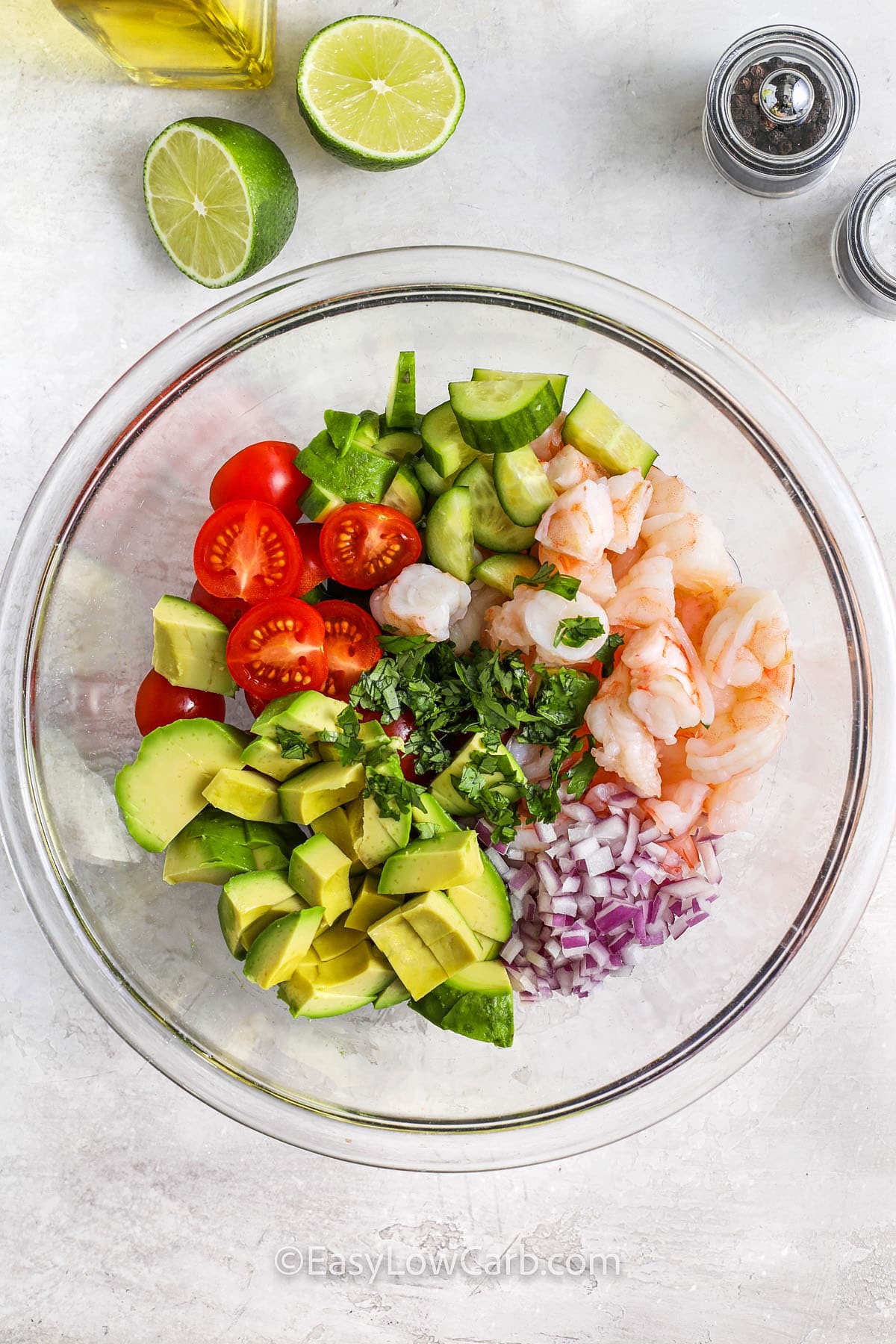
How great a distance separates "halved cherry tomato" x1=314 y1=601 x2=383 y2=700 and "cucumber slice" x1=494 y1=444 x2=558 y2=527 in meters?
0.32

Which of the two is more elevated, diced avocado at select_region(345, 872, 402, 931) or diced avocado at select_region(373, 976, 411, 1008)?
diced avocado at select_region(345, 872, 402, 931)

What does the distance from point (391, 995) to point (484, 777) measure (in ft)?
1.38

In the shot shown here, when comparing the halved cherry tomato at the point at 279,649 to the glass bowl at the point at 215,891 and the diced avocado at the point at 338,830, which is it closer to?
the diced avocado at the point at 338,830

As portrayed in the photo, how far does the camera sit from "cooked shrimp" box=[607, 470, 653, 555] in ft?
5.24

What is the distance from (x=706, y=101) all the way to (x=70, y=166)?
130 centimetres

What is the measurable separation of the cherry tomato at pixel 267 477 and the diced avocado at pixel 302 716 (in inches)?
15.1

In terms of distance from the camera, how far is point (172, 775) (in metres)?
1.58

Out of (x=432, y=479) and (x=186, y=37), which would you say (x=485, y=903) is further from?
(x=186, y=37)

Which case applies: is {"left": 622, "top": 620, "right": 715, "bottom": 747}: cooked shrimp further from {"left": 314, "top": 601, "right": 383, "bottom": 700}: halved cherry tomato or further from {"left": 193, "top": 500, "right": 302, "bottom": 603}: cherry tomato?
{"left": 193, "top": 500, "right": 302, "bottom": 603}: cherry tomato

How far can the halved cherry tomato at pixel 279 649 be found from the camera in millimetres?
1556

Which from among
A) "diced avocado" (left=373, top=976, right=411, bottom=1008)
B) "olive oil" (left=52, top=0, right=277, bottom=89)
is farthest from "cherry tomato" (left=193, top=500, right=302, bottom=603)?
"olive oil" (left=52, top=0, right=277, bottom=89)

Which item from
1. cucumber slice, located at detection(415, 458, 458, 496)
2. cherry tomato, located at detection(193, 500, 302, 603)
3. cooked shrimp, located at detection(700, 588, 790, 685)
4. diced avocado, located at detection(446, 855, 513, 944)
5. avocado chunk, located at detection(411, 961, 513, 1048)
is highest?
cucumber slice, located at detection(415, 458, 458, 496)

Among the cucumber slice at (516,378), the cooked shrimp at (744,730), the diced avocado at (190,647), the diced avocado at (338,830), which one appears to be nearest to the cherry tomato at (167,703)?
the diced avocado at (190,647)

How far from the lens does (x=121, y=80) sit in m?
1.92
